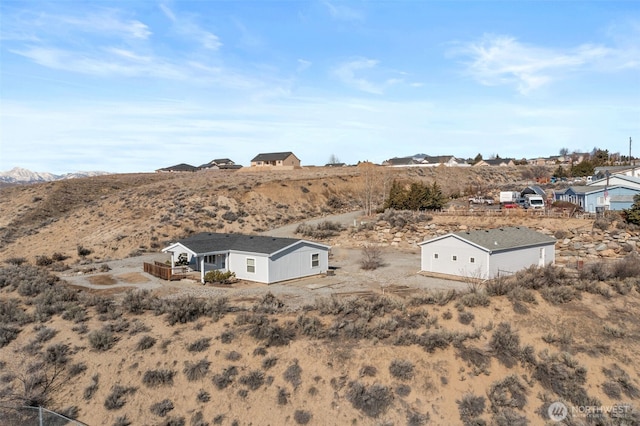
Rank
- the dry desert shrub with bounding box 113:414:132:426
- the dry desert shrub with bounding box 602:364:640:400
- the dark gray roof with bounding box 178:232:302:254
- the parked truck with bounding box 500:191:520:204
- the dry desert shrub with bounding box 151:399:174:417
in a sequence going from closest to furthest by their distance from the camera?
the dry desert shrub with bounding box 113:414:132:426, the dry desert shrub with bounding box 151:399:174:417, the dry desert shrub with bounding box 602:364:640:400, the dark gray roof with bounding box 178:232:302:254, the parked truck with bounding box 500:191:520:204

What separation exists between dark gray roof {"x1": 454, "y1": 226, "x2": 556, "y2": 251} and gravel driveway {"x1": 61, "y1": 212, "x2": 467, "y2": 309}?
3283mm

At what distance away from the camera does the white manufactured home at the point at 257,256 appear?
30.5 m

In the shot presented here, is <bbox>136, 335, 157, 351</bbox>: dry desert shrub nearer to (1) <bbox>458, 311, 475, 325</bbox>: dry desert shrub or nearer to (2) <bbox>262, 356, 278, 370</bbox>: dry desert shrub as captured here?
(2) <bbox>262, 356, 278, 370</bbox>: dry desert shrub

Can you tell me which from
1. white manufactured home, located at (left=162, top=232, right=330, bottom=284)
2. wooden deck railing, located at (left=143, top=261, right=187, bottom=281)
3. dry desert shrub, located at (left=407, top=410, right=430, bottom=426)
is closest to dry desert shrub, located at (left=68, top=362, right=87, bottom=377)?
white manufactured home, located at (left=162, top=232, right=330, bottom=284)

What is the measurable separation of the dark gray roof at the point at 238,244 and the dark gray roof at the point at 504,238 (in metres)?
12.4

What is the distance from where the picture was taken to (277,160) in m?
100

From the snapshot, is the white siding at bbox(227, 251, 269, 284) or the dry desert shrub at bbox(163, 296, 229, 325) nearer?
the dry desert shrub at bbox(163, 296, 229, 325)

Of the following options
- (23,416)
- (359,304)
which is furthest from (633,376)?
(23,416)

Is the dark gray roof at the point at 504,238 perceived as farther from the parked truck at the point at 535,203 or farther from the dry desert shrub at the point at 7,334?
the dry desert shrub at the point at 7,334

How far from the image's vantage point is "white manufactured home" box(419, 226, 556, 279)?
29.9 metres

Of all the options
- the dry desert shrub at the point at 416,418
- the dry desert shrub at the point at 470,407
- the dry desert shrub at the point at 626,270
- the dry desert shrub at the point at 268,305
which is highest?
the dry desert shrub at the point at 626,270

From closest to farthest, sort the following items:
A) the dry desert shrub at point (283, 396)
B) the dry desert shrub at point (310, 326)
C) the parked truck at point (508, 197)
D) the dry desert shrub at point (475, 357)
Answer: the dry desert shrub at point (283, 396) → the dry desert shrub at point (475, 357) → the dry desert shrub at point (310, 326) → the parked truck at point (508, 197)

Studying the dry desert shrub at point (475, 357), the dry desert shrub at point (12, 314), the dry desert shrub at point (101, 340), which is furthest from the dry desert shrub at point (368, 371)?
the dry desert shrub at point (12, 314)

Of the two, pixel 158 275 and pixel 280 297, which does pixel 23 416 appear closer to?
pixel 280 297
